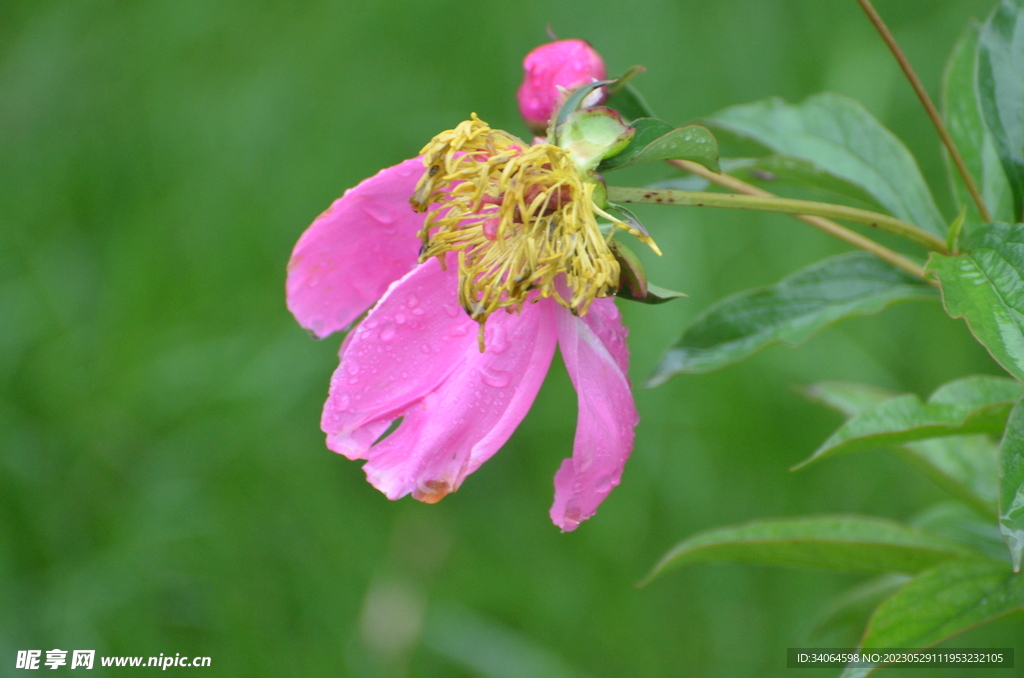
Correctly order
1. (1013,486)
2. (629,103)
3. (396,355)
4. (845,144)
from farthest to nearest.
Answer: (845,144), (629,103), (396,355), (1013,486)

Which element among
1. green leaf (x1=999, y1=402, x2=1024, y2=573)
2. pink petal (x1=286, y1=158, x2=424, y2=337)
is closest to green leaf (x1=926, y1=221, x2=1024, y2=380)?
green leaf (x1=999, y1=402, x2=1024, y2=573)

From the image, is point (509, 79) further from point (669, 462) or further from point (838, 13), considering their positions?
point (669, 462)

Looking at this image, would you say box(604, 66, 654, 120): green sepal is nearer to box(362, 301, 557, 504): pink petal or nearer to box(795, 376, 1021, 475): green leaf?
box(362, 301, 557, 504): pink petal

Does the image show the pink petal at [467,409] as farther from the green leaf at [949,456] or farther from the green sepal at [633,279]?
the green leaf at [949,456]

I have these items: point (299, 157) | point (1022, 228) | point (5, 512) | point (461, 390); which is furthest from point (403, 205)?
point (299, 157)

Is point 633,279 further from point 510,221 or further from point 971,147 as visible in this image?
point 971,147

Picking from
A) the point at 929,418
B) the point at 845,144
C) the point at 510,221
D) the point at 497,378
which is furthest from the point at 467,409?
the point at 845,144
